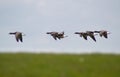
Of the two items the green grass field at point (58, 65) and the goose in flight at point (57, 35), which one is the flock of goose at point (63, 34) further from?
the green grass field at point (58, 65)

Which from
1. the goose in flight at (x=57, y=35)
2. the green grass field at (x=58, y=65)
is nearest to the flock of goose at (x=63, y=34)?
the goose in flight at (x=57, y=35)

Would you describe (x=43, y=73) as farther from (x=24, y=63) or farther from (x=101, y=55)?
(x=101, y=55)

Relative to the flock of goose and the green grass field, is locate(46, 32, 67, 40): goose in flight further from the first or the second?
the green grass field

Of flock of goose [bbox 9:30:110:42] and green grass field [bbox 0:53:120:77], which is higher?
flock of goose [bbox 9:30:110:42]

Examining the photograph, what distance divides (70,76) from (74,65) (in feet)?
6.47

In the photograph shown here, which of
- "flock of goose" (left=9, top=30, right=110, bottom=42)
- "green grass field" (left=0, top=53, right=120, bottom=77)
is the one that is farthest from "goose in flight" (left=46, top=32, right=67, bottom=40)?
"green grass field" (left=0, top=53, right=120, bottom=77)

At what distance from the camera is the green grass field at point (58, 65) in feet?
90.4

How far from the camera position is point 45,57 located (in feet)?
92.5

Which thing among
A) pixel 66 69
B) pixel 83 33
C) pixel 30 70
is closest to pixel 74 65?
pixel 66 69

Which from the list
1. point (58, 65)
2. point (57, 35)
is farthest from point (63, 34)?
point (58, 65)

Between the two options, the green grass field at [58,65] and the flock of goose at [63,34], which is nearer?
the flock of goose at [63,34]

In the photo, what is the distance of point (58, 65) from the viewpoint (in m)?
28.9

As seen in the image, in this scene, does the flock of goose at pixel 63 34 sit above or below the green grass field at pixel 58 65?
above

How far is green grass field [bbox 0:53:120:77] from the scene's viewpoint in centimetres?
2755
